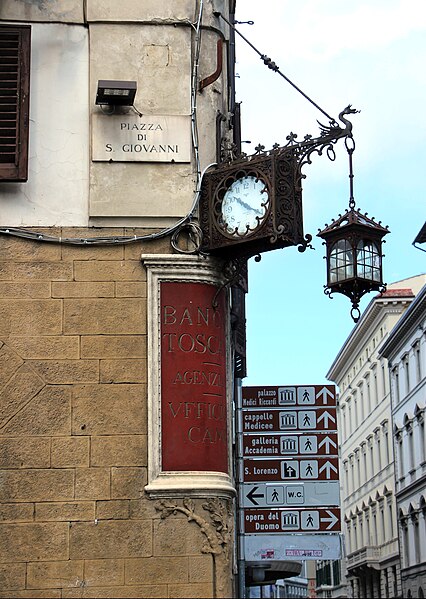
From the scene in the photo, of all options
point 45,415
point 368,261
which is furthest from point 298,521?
point 45,415

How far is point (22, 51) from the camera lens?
13375 mm

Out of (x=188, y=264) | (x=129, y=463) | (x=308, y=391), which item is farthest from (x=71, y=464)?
(x=308, y=391)

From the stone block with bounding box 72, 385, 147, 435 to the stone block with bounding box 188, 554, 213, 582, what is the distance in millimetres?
1442

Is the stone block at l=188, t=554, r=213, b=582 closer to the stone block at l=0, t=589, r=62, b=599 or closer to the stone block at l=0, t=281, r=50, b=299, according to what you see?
the stone block at l=0, t=589, r=62, b=599

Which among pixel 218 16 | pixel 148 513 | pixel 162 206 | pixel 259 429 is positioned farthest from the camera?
pixel 259 429

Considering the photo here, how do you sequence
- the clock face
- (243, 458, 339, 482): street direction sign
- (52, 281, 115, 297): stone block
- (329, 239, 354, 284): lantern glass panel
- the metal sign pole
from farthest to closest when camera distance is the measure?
(243, 458, 339, 482): street direction sign
the metal sign pole
(329, 239, 354, 284): lantern glass panel
(52, 281, 115, 297): stone block
the clock face

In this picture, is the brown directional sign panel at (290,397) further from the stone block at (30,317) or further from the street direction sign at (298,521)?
the stone block at (30,317)

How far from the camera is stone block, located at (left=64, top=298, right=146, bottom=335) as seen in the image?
12859 millimetres

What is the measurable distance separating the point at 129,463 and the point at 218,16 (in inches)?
214

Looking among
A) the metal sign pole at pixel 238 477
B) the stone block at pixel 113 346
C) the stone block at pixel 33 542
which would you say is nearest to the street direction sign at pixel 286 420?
the metal sign pole at pixel 238 477

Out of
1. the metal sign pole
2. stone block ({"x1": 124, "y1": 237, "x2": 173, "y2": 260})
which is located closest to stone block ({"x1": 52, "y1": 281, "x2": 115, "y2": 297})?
stone block ({"x1": 124, "y1": 237, "x2": 173, "y2": 260})

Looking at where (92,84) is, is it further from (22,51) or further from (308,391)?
(308,391)

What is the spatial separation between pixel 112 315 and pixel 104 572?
2.75m

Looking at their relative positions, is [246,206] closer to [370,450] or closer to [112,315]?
[112,315]
